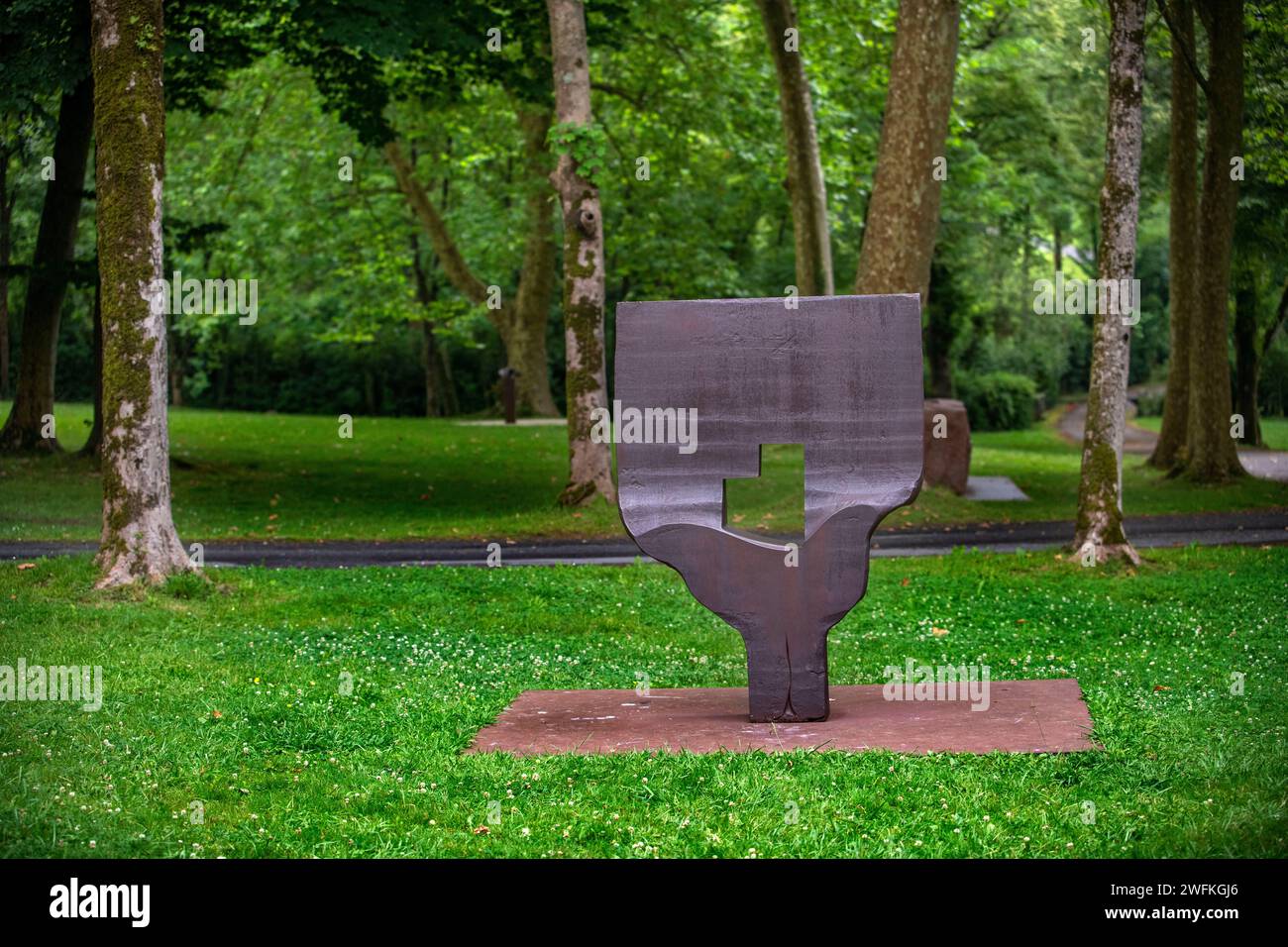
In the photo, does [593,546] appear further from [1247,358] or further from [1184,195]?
[1247,358]

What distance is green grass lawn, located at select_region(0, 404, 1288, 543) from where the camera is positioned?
20203mm

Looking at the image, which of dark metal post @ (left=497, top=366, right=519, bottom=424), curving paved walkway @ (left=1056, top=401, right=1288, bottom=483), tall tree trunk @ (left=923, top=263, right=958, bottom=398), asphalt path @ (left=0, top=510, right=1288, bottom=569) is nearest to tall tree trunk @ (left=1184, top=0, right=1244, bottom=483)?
curving paved walkway @ (left=1056, top=401, right=1288, bottom=483)

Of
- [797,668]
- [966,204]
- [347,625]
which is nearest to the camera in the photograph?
[797,668]

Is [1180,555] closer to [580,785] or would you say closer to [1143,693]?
[1143,693]

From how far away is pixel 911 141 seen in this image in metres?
20.8

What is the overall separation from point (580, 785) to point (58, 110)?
21796 mm

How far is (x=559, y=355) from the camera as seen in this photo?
1843 inches

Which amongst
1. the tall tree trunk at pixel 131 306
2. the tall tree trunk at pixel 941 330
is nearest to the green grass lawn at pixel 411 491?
the tall tree trunk at pixel 131 306

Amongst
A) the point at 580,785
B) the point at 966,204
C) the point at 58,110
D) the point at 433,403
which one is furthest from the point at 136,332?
the point at 433,403

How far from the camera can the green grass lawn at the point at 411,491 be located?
2020 centimetres

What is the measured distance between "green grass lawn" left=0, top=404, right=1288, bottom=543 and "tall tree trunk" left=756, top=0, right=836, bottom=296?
12.7 ft

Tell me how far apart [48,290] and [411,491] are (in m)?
7.15

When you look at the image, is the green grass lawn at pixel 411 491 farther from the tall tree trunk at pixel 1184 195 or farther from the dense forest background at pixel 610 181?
the dense forest background at pixel 610 181

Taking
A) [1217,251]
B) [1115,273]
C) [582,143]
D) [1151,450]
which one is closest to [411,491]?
[582,143]
